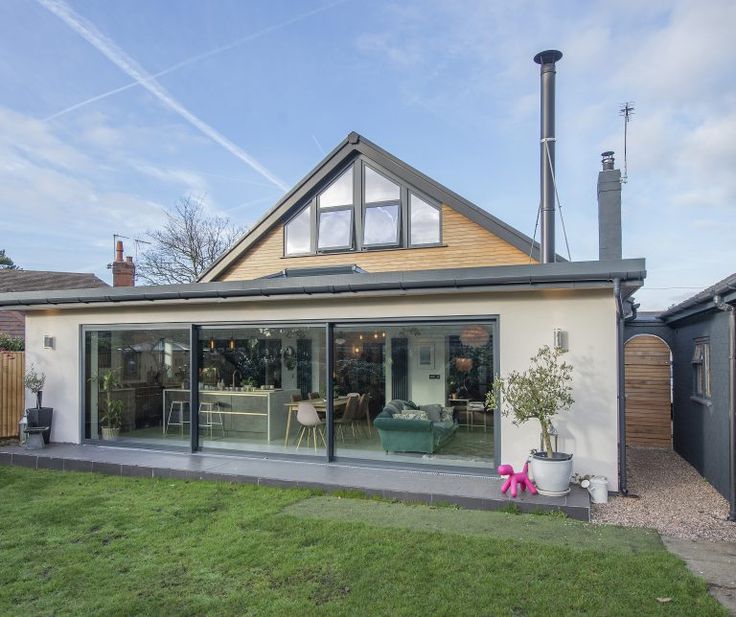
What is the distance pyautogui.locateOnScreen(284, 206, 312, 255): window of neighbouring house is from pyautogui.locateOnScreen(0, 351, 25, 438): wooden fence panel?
6699mm

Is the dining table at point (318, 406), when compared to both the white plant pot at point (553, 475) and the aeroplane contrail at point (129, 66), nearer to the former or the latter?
the white plant pot at point (553, 475)

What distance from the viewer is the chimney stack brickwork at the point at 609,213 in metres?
11.1

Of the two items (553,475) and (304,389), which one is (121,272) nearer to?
(304,389)

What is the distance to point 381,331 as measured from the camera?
8938mm

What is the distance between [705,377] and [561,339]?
2.88 m

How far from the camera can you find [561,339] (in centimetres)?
761

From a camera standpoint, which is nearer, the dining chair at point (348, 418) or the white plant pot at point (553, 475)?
the white plant pot at point (553, 475)

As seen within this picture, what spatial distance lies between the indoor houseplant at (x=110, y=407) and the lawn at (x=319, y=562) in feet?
11.7

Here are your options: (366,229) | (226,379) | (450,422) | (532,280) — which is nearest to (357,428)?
(450,422)

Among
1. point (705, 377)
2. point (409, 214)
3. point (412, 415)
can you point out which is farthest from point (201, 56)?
point (705, 377)

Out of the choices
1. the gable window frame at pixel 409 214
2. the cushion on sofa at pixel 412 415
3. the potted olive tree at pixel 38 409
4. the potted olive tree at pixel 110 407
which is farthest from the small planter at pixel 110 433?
the gable window frame at pixel 409 214

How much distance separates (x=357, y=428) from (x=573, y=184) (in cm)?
813

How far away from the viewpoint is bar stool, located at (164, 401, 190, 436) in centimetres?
1036

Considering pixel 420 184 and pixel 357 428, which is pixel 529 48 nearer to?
pixel 420 184
